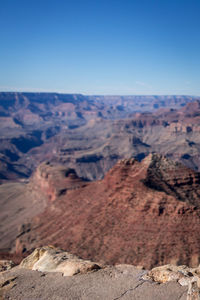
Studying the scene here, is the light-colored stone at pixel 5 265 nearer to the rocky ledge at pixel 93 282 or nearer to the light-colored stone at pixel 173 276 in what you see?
the rocky ledge at pixel 93 282

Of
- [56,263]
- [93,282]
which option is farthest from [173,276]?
[56,263]

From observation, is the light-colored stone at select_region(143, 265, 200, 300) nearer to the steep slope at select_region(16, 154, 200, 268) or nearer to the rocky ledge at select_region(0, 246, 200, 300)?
the rocky ledge at select_region(0, 246, 200, 300)

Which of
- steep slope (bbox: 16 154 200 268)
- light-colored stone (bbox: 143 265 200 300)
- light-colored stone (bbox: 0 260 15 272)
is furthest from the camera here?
steep slope (bbox: 16 154 200 268)

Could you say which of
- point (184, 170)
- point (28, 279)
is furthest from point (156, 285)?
A: point (184, 170)

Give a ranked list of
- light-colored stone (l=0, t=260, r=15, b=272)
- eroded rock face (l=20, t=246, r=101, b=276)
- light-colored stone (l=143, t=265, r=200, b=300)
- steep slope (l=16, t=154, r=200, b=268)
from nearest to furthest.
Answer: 1. light-colored stone (l=143, t=265, r=200, b=300)
2. eroded rock face (l=20, t=246, r=101, b=276)
3. light-colored stone (l=0, t=260, r=15, b=272)
4. steep slope (l=16, t=154, r=200, b=268)

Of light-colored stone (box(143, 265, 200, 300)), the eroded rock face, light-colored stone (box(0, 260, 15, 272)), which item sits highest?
light-colored stone (box(143, 265, 200, 300))

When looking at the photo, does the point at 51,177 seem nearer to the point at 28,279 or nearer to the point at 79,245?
the point at 79,245

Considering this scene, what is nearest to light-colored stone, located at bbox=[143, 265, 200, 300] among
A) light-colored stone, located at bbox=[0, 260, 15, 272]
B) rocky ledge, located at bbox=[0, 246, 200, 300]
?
rocky ledge, located at bbox=[0, 246, 200, 300]
